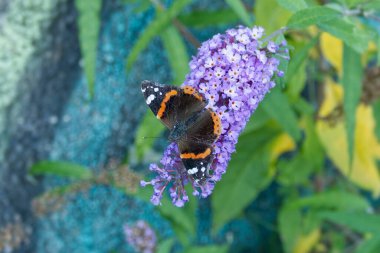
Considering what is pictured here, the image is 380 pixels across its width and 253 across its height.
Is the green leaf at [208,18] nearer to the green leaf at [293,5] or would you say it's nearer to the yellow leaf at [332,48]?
the yellow leaf at [332,48]

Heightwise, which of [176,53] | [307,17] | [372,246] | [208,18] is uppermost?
[208,18]

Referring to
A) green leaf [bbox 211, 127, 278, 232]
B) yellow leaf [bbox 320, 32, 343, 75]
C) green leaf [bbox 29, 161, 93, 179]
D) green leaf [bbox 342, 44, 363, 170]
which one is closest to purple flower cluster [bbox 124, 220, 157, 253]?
green leaf [bbox 29, 161, 93, 179]

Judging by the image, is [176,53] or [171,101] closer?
[171,101]

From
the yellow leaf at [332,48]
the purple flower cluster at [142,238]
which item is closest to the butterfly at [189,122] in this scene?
the purple flower cluster at [142,238]

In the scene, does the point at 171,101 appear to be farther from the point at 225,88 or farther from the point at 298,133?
the point at 298,133

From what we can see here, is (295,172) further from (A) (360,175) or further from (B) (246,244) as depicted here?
(B) (246,244)

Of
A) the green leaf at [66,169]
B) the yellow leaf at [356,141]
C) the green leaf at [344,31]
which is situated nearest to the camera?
the green leaf at [344,31]

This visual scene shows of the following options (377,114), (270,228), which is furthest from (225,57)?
(270,228)

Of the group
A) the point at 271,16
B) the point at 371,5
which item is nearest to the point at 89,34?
the point at 271,16
